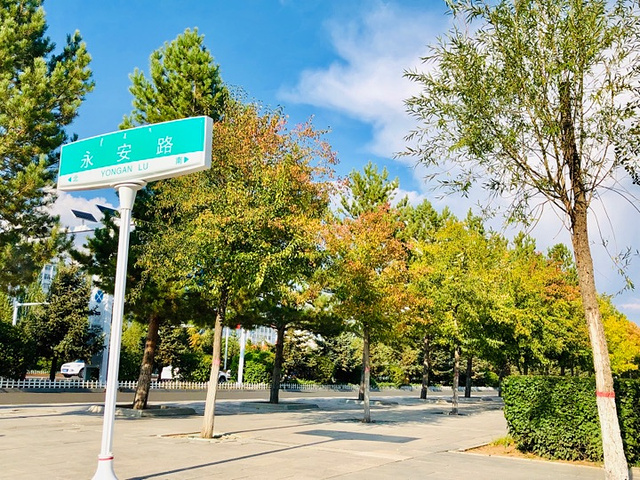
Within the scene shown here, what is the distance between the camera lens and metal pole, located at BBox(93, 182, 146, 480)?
7.90 meters

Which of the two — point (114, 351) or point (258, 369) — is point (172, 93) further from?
point (258, 369)

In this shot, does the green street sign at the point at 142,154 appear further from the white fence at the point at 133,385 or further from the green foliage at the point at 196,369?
the green foliage at the point at 196,369

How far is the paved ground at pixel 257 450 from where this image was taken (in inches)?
399

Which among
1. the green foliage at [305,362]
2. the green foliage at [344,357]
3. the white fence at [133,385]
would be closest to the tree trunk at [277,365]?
→ the white fence at [133,385]

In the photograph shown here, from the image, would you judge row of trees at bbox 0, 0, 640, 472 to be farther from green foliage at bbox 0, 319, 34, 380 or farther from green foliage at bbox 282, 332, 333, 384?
green foliage at bbox 282, 332, 333, 384

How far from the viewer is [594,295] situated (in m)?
9.19

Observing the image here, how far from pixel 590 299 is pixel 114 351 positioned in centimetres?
735

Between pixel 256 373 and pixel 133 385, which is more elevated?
pixel 256 373

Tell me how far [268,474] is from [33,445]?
5.95m

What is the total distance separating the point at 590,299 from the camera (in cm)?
915

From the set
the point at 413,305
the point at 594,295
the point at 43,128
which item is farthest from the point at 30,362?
the point at 594,295

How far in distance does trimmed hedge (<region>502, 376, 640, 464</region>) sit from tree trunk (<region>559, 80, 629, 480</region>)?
2.65 metres

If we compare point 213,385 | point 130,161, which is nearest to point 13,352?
point 213,385

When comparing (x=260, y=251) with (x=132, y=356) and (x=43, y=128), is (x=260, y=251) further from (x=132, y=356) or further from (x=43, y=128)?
(x=132, y=356)
